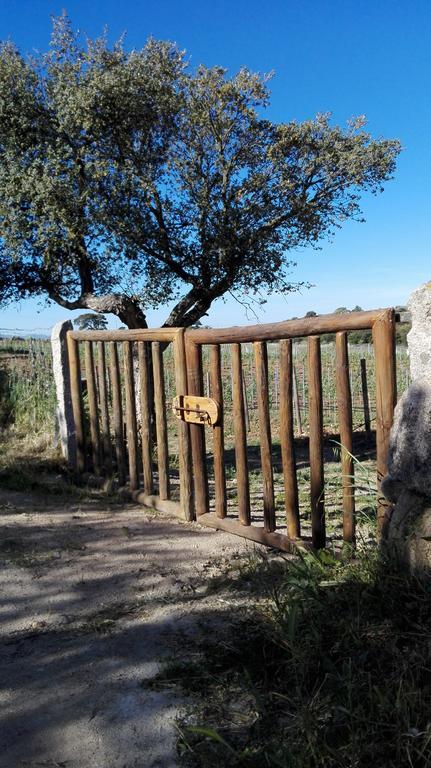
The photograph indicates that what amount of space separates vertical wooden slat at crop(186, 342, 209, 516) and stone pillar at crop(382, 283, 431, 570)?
2399 mm

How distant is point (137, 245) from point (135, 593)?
9.70 metres

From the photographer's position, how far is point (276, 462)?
12023 mm

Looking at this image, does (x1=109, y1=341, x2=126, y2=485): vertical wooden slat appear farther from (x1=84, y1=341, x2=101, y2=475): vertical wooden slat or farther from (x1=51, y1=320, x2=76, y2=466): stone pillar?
(x1=51, y1=320, x2=76, y2=466): stone pillar

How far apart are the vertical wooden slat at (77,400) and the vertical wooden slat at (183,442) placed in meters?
2.09

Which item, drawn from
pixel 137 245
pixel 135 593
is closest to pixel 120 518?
pixel 135 593

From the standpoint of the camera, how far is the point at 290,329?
4246 millimetres

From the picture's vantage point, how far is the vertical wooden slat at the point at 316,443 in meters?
4.14

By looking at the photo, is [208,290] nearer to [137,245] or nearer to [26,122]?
[137,245]

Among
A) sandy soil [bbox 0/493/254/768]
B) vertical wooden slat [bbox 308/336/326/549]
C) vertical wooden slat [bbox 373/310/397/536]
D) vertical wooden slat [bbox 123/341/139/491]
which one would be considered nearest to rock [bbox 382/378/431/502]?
vertical wooden slat [bbox 373/310/397/536]

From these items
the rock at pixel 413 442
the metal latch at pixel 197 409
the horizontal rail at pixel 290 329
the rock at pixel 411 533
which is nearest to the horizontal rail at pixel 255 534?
the metal latch at pixel 197 409

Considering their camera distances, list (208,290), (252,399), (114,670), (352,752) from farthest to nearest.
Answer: (252,399) < (208,290) < (114,670) < (352,752)

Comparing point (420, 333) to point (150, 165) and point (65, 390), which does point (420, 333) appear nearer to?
point (65, 390)

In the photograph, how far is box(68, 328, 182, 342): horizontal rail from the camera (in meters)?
5.54

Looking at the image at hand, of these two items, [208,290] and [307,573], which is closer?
[307,573]
